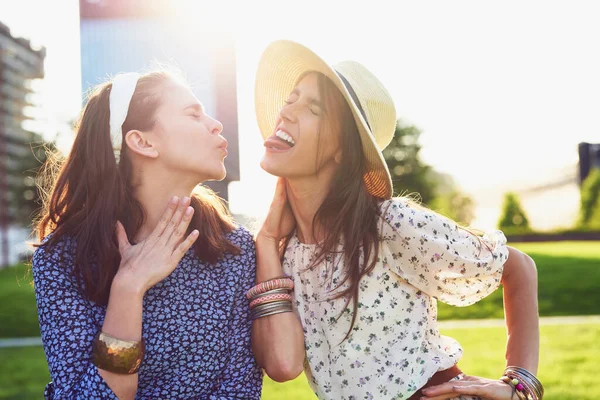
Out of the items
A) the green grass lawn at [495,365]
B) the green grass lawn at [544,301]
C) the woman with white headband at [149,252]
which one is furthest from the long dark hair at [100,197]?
the green grass lawn at [544,301]

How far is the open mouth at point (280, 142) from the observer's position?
104 inches

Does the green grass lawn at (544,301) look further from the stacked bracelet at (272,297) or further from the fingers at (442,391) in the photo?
the fingers at (442,391)

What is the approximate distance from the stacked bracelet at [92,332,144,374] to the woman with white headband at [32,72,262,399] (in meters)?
0.04

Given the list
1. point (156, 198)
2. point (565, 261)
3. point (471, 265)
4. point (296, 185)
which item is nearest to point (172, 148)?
point (156, 198)

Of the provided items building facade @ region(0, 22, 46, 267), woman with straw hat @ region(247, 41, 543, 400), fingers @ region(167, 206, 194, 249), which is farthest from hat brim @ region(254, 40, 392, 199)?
building facade @ region(0, 22, 46, 267)

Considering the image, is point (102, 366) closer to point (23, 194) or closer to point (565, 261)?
point (565, 261)

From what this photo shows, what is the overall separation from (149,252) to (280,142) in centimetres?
68

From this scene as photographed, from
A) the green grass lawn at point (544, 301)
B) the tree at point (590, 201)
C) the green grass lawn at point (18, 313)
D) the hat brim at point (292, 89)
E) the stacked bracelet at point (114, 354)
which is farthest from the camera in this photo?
the tree at point (590, 201)

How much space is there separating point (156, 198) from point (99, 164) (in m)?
0.26

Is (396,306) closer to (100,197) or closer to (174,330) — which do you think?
(174,330)

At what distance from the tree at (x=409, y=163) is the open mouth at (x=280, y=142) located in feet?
148

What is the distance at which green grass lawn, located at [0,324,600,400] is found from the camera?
21.8 feet

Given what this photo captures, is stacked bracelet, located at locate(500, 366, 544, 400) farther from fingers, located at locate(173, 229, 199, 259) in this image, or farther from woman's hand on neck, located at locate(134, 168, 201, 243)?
woman's hand on neck, located at locate(134, 168, 201, 243)

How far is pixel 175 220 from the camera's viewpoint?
2488 mm
